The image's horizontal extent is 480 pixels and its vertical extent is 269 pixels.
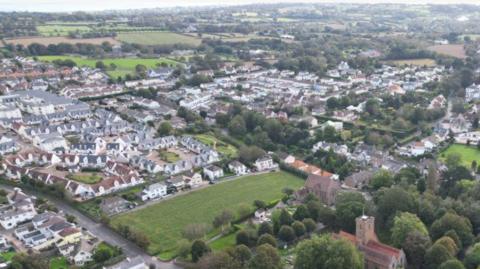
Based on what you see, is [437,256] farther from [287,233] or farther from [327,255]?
[287,233]

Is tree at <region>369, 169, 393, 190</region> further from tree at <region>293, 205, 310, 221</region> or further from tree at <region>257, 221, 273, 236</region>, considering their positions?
tree at <region>257, 221, 273, 236</region>

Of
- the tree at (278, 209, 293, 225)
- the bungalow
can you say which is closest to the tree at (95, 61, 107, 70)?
the bungalow

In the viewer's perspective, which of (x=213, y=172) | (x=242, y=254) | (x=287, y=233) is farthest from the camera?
(x=213, y=172)

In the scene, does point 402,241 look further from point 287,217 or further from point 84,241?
point 84,241

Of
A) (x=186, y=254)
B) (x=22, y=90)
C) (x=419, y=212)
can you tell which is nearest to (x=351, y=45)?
(x=22, y=90)

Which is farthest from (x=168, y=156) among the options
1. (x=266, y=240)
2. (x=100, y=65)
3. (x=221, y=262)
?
(x=100, y=65)
